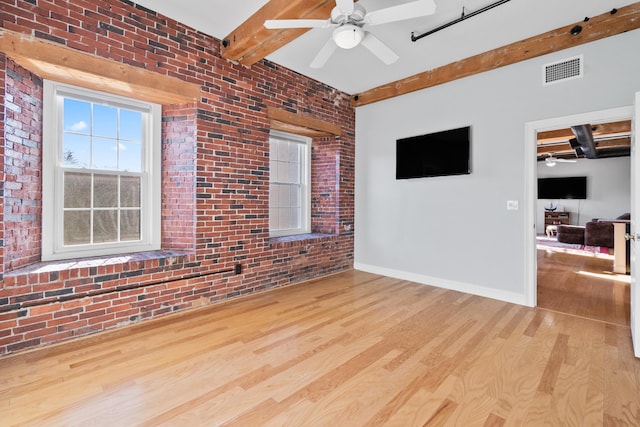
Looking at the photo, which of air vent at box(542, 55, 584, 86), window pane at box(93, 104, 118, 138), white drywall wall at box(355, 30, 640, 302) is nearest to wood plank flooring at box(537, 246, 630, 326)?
white drywall wall at box(355, 30, 640, 302)

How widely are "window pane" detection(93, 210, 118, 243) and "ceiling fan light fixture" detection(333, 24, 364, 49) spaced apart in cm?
277

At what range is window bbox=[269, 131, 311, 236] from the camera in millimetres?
4562

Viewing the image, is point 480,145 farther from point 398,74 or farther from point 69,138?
point 69,138

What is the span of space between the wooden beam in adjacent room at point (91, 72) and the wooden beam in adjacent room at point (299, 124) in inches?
42.4

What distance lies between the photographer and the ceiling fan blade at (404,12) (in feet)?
6.16

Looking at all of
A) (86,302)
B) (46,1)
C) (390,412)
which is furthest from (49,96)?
(390,412)

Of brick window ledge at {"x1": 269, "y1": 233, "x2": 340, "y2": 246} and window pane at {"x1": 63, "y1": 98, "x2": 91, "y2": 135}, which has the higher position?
window pane at {"x1": 63, "y1": 98, "x2": 91, "y2": 135}

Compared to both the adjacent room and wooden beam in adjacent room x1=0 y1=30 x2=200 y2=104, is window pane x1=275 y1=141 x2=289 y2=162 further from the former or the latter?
wooden beam in adjacent room x1=0 y1=30 x2=200 y2=104

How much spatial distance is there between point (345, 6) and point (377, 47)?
1.75 ft

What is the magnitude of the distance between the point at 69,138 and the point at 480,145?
453cm

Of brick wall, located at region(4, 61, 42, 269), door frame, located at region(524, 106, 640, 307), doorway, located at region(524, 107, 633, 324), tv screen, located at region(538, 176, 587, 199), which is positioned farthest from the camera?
tv screen, located at region(538, 176, 587, 199)

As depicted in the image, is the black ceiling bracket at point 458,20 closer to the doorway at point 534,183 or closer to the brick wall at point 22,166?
the doorway at point 534,183

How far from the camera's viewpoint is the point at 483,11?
274cm

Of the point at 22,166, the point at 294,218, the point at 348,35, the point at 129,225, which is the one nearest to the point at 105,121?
the point at 22,166
